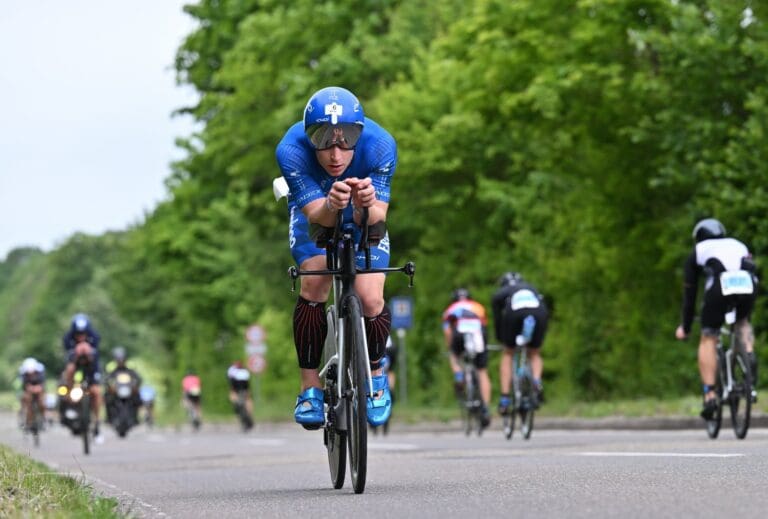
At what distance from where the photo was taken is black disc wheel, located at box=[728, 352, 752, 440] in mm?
14453

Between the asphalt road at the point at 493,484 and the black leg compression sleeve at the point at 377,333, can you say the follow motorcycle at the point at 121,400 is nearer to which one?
the asphalt road at the point at 493,484

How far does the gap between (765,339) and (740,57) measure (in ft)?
13.5

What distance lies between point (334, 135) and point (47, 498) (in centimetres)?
235

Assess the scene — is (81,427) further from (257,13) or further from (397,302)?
(257,13)

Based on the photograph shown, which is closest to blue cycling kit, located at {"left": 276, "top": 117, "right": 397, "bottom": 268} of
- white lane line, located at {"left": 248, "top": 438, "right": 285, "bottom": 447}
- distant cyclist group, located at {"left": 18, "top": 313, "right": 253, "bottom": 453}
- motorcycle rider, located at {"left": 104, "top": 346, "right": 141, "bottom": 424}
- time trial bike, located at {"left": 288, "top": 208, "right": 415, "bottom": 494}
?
time trial bike, located at {"left": 288, "top": 208, "right": 415, "bottom": 494}

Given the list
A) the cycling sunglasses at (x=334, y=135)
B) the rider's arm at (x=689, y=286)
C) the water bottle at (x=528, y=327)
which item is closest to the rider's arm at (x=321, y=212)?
the cycling sunglasses at (x=334, y=135)

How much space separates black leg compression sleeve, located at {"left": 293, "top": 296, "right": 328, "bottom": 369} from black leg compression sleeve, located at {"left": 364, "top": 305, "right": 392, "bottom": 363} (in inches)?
15.6

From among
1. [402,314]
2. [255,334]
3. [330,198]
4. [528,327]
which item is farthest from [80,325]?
[255,334]

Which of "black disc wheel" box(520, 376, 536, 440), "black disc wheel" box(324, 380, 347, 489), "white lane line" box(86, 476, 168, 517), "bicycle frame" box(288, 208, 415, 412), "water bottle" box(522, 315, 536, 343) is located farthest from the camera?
"water bottle" box(522, 315, 536, 343)

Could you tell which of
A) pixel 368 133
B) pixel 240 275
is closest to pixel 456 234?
pixel 240 275

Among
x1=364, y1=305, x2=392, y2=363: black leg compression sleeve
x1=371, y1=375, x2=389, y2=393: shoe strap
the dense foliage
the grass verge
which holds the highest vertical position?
the dense foliage

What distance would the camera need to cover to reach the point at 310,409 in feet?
31.3

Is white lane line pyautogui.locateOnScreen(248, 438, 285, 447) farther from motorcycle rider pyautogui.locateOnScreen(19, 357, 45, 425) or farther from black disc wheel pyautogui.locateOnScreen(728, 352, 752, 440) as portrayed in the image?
black disc wheel pyautogui.locateOnScreen(728, 352, 752, 440)

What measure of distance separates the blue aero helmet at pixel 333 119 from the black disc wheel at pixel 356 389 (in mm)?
819
